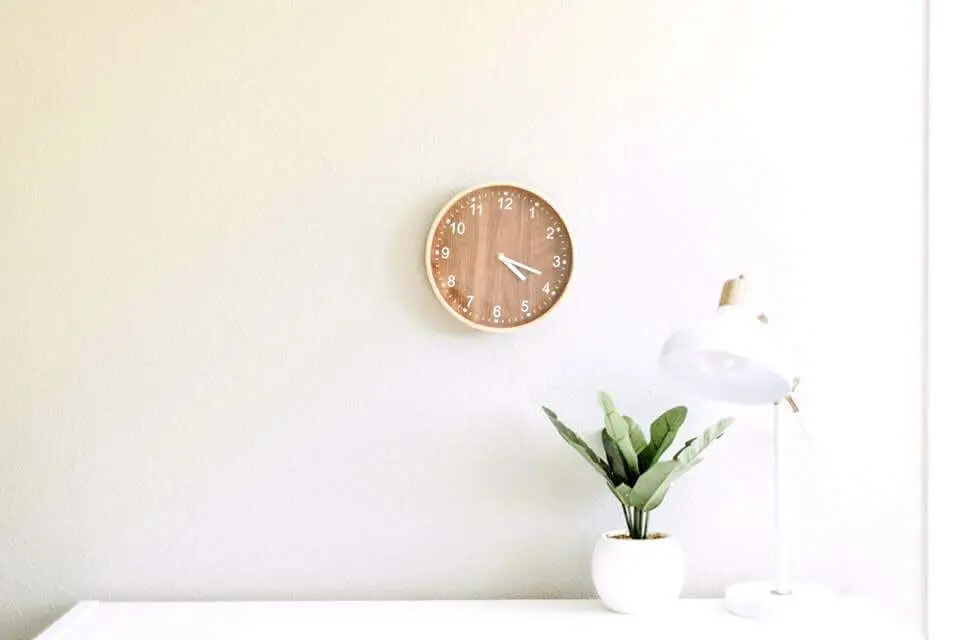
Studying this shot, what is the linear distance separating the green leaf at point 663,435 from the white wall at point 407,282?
4.9 inches

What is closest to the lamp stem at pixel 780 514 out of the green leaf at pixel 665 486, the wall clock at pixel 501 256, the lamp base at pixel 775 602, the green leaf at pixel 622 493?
the lamp base at pixel 775 602

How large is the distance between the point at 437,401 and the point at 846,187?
32.9 inches

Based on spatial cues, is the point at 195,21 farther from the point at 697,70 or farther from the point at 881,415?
the point at 881,415

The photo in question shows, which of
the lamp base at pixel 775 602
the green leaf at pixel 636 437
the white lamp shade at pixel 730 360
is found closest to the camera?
the white lamp shade at pixel 730 360

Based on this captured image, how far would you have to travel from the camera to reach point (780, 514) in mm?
1658

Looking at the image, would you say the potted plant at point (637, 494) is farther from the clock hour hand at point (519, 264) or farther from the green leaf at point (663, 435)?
the clock hour hand at point (519, 264)

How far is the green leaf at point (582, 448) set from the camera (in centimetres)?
164

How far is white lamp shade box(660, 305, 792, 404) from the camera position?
141cm

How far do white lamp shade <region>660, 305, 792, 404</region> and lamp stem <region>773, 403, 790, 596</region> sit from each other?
203 mm

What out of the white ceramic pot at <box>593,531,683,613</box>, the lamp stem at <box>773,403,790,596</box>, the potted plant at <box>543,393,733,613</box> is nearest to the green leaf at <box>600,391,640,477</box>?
the potted plant at <box>543,393,733,613</box>

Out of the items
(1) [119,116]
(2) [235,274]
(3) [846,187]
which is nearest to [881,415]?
(3) [846,187]

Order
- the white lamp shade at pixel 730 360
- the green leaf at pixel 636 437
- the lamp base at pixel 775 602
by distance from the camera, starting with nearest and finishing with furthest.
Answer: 1. the white lamp shade at pixel 730 360
2. the lamp base at pixel 775 602
3. the green leaf at pixel 636 437

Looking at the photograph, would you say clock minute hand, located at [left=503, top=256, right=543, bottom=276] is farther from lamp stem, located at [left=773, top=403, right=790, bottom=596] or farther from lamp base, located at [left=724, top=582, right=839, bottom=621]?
lamp base, located at [left=724, top=582, right=839, bottom=621]

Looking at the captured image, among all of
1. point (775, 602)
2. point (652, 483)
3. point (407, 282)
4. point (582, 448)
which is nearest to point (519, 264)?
point (407, 282)
